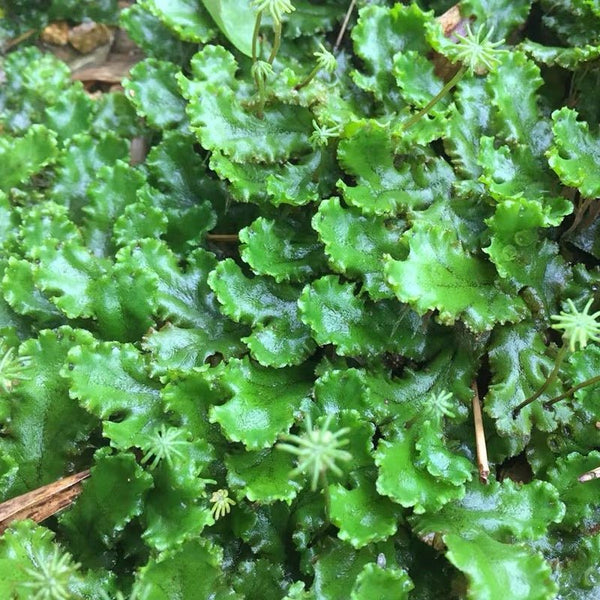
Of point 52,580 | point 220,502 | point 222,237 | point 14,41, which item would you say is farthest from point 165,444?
point 14,41

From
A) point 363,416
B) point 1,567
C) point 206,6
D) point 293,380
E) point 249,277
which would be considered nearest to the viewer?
point 1,567

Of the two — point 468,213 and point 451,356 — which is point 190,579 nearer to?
point 451,356

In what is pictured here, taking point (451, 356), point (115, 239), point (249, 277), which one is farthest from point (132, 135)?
point (451, 356)

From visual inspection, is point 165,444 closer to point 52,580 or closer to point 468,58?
point 52,580

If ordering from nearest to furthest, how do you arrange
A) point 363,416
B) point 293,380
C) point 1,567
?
point 1,567 → point 363,416 → point 293,380

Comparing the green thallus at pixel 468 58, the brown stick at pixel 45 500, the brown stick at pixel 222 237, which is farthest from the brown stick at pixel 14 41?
the brown stick at pixel 45 500

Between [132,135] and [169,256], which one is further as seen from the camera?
[132,135]

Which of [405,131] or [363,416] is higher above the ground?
[405,131]
